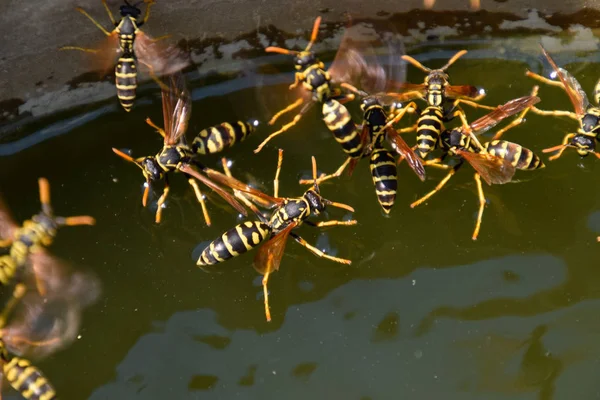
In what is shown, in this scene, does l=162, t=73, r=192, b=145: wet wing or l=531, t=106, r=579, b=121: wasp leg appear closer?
l=162, t=73, r=192, b=145: wet wing

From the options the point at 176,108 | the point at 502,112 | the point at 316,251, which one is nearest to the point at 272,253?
the point at 316,251

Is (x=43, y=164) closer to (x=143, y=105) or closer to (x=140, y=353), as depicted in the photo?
(x=143, y=105)

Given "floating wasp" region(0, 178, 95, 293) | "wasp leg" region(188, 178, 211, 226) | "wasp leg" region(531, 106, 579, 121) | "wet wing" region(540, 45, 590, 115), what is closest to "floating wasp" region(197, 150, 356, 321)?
"wasp leg" region(188, 178, 211, 226)

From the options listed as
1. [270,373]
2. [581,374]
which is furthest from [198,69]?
[581,374]

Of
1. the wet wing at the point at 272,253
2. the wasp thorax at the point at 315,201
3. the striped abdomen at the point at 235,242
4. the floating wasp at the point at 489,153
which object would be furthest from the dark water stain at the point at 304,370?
the floating wasp at the point at 489,153

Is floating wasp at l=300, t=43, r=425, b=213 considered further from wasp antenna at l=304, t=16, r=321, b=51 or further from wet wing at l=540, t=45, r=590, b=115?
wet wing at l=540, t=45, r=590, b=115

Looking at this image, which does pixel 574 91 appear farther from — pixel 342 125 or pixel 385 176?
pixel 342 125
